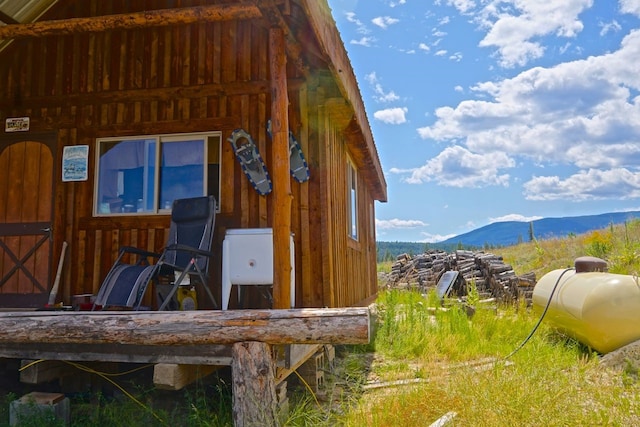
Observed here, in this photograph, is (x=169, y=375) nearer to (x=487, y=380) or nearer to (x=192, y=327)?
(x=192, y=327)

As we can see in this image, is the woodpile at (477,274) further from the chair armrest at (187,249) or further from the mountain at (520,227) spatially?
the mountain at (520,227)

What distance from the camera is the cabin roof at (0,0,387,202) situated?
3.82 m

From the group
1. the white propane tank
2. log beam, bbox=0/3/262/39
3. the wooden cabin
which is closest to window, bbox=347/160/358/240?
the wooden cabin

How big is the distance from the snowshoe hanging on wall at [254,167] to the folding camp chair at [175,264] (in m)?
0.46

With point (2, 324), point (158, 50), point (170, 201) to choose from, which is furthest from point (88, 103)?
point (2, 324)

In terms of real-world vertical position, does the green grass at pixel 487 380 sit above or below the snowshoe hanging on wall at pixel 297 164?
below

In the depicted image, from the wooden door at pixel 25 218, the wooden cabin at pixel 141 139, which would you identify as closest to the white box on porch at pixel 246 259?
the wooden cabin at pixel 141 139

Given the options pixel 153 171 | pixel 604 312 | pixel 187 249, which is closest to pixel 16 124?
pixel 153 171

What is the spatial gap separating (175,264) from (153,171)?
1.23 metres

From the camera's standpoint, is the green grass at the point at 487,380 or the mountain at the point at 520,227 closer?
the green grass at the point at 487,380

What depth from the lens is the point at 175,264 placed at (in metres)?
4.79

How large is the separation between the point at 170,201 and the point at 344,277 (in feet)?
6.86

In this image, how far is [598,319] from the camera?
18.7 ft

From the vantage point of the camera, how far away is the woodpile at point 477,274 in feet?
34.4
